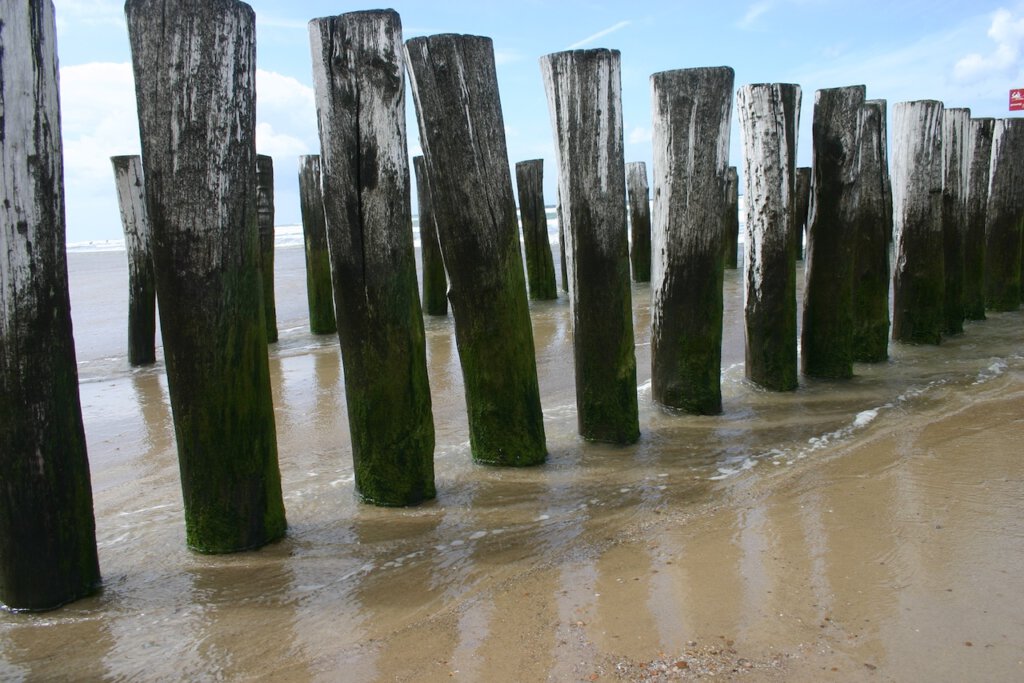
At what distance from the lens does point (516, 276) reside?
447cm

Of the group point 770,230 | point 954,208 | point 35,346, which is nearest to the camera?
point 35,346

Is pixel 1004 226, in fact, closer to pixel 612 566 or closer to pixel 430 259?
pixel 430 259

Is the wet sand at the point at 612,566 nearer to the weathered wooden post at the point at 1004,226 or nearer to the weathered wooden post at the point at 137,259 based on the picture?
the weathered wooden post at the point at 137,259

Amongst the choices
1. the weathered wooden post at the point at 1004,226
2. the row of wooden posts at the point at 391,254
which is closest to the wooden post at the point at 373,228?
the row of wooden posts at the point at 391,254

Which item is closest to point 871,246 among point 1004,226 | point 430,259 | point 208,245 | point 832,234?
point 832,234

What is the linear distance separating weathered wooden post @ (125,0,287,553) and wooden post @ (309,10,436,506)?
44 centimetres

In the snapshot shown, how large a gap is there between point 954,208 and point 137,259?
7.59 meters

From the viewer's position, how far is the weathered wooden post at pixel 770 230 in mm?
5734

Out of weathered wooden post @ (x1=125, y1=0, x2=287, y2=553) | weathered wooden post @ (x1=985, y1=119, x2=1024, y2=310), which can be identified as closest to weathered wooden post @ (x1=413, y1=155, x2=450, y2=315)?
weathered wooden post @ (x1=985, y1=119, x2=1024, y2=310)

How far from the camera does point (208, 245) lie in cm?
339

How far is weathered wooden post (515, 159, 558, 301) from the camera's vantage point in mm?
11758

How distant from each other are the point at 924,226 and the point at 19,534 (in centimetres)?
678

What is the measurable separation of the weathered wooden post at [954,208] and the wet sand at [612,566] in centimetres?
253

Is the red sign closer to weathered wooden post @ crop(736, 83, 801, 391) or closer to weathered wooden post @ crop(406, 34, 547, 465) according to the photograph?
weathered wooden post @ crop(736, 83, 801, 391)
